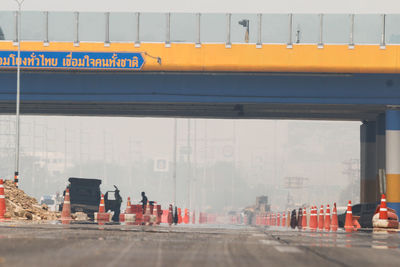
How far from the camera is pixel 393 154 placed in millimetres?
43344

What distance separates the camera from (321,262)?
1077cm

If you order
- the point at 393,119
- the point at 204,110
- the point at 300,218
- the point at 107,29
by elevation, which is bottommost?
the point at 300,218

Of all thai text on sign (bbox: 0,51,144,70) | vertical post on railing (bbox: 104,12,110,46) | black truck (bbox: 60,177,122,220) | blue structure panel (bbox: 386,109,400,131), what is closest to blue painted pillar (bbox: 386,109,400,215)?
blue structure panel (bbox: 386,109,400,131)

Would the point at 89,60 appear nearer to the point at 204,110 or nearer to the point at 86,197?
the point at 86,197

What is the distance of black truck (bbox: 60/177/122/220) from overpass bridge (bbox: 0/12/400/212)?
14.6 feet

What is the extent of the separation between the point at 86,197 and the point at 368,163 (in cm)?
1834

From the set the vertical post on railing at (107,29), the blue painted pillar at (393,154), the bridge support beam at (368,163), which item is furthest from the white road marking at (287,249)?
the bridge support beam at (368,163)

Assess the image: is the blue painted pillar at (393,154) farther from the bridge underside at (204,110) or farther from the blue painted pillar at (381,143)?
the blue painted pillar at (381,143)

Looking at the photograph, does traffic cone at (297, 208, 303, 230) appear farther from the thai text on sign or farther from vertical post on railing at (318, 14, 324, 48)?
the thai text on sign

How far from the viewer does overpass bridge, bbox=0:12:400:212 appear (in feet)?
140

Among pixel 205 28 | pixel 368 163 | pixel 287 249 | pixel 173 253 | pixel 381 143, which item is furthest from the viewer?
pixel 368 163

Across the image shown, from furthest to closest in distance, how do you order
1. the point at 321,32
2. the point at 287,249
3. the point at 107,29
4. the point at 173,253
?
the point at 107,29, the point at 321,32, the point at 287,249, the point at 173,253

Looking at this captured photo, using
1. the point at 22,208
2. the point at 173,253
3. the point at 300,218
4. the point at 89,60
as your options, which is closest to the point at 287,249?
the point at 173,253

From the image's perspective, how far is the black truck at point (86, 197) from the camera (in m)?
45.2
